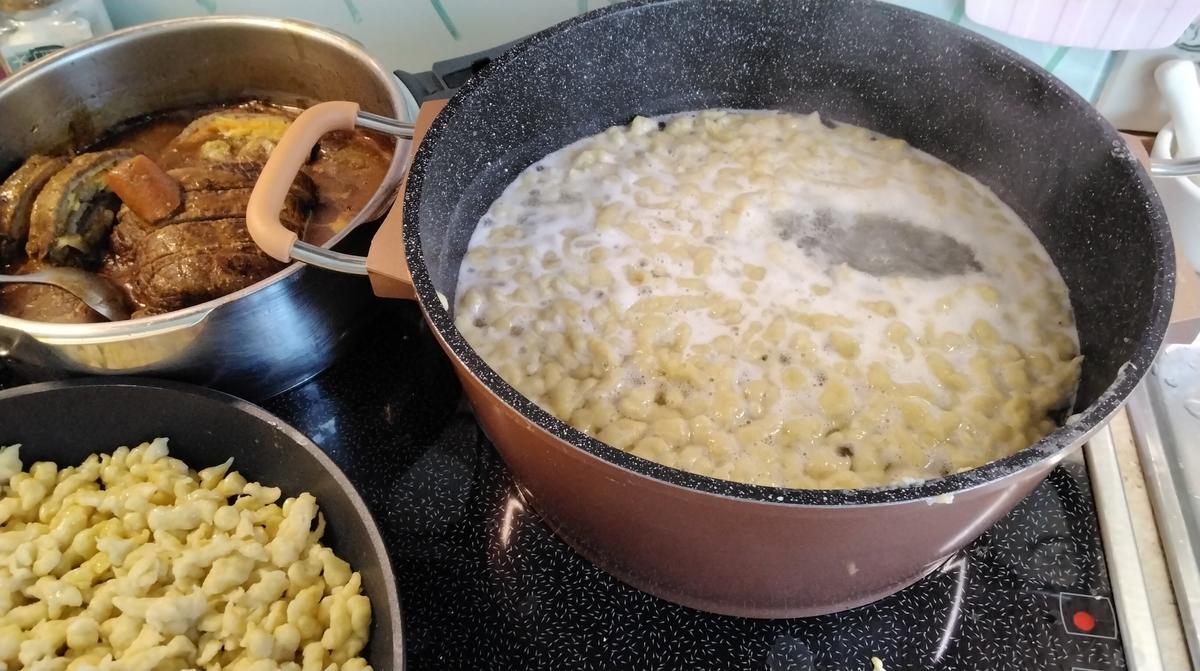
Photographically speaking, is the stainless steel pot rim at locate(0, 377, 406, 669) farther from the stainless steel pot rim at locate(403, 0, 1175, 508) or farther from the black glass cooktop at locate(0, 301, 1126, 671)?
the stainless steel pot rim at locate(403, 0, 1175, 508)

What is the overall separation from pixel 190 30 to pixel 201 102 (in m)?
0.12

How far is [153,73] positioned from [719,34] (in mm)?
823

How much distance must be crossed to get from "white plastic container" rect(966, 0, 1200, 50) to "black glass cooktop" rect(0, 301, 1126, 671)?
0.57 metres

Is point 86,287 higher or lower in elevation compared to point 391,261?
lower

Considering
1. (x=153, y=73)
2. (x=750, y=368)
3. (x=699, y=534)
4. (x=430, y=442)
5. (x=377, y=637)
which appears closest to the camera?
(x=699, y=534)

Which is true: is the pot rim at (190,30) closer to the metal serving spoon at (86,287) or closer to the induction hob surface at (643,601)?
the metal serving spoon at (86,287)

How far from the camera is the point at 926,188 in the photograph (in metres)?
1.10

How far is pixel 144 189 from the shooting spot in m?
1.05

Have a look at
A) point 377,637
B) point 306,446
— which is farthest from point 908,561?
point 306,446

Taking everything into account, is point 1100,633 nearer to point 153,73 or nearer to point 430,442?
point 430,442

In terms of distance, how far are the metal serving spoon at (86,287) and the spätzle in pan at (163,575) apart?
7.4 inches

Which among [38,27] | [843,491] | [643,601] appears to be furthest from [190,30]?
[843,491]

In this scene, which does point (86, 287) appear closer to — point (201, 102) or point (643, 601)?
point (201, 102)

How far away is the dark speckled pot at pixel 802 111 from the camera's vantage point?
64cm
